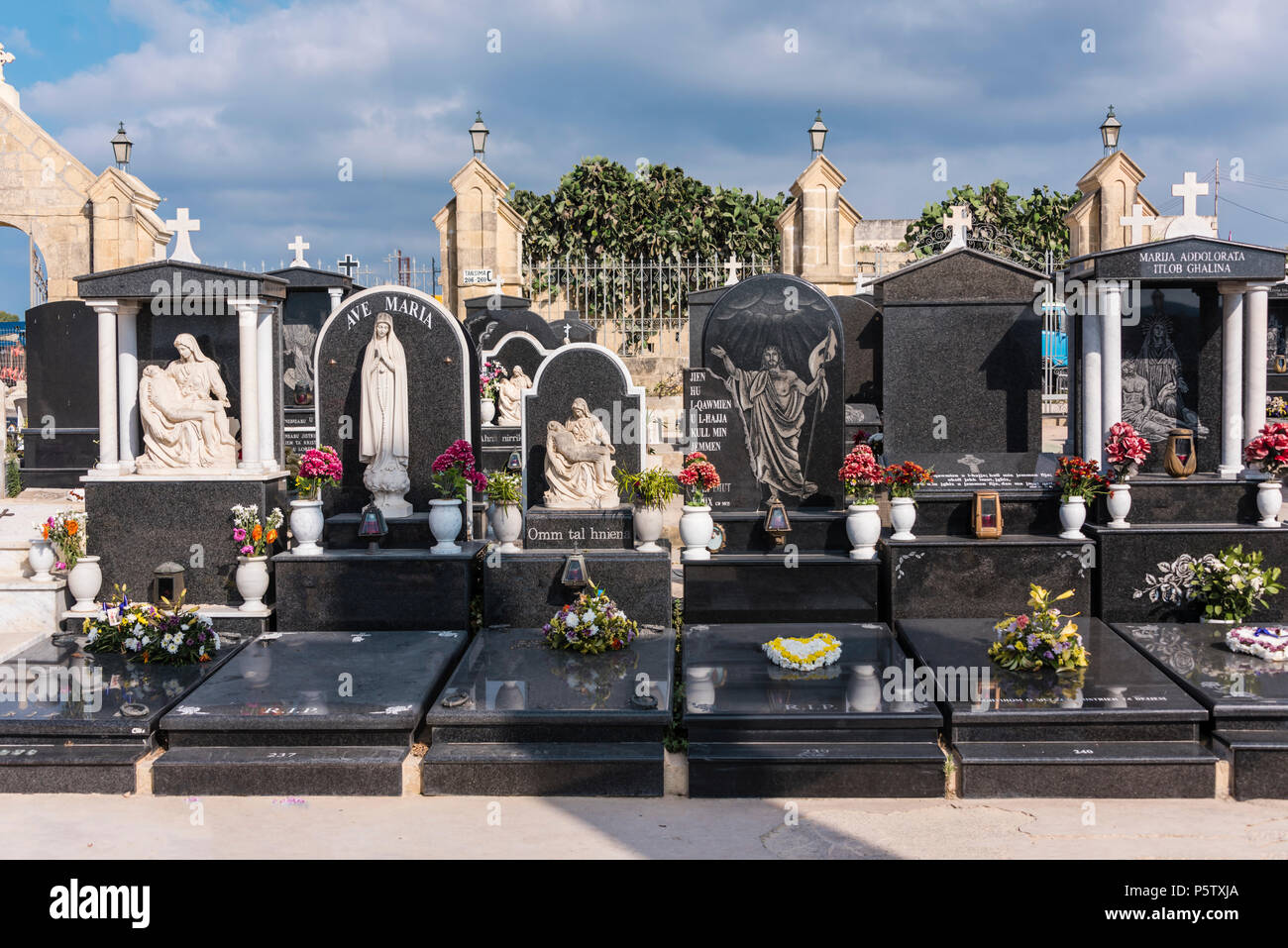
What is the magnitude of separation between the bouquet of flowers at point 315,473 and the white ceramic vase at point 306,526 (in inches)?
3.7

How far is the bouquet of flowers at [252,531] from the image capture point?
363 inches

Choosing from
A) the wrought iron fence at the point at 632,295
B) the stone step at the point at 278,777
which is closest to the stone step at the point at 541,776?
the stone step at the point at 278,777

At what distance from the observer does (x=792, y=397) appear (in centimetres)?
1038

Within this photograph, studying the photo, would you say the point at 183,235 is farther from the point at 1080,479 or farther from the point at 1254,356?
the point at 1254,356

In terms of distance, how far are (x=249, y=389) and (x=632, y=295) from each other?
45.5 ft

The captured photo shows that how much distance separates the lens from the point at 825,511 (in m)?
10.3

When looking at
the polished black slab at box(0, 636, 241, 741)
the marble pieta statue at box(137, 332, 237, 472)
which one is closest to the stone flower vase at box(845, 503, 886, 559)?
the polished black slab at box(0, 636, 241, 741)

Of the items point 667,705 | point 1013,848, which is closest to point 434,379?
point 667,705

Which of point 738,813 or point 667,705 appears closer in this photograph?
point 738,813

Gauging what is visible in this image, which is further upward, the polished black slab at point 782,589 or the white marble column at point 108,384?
the white marble column at point 108,384

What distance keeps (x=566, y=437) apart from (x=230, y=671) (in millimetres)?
3464

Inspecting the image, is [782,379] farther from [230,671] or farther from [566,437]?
[230,671]

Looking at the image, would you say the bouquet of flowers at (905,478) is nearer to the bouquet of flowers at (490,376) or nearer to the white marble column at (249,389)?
the white marble column at (249,389)
